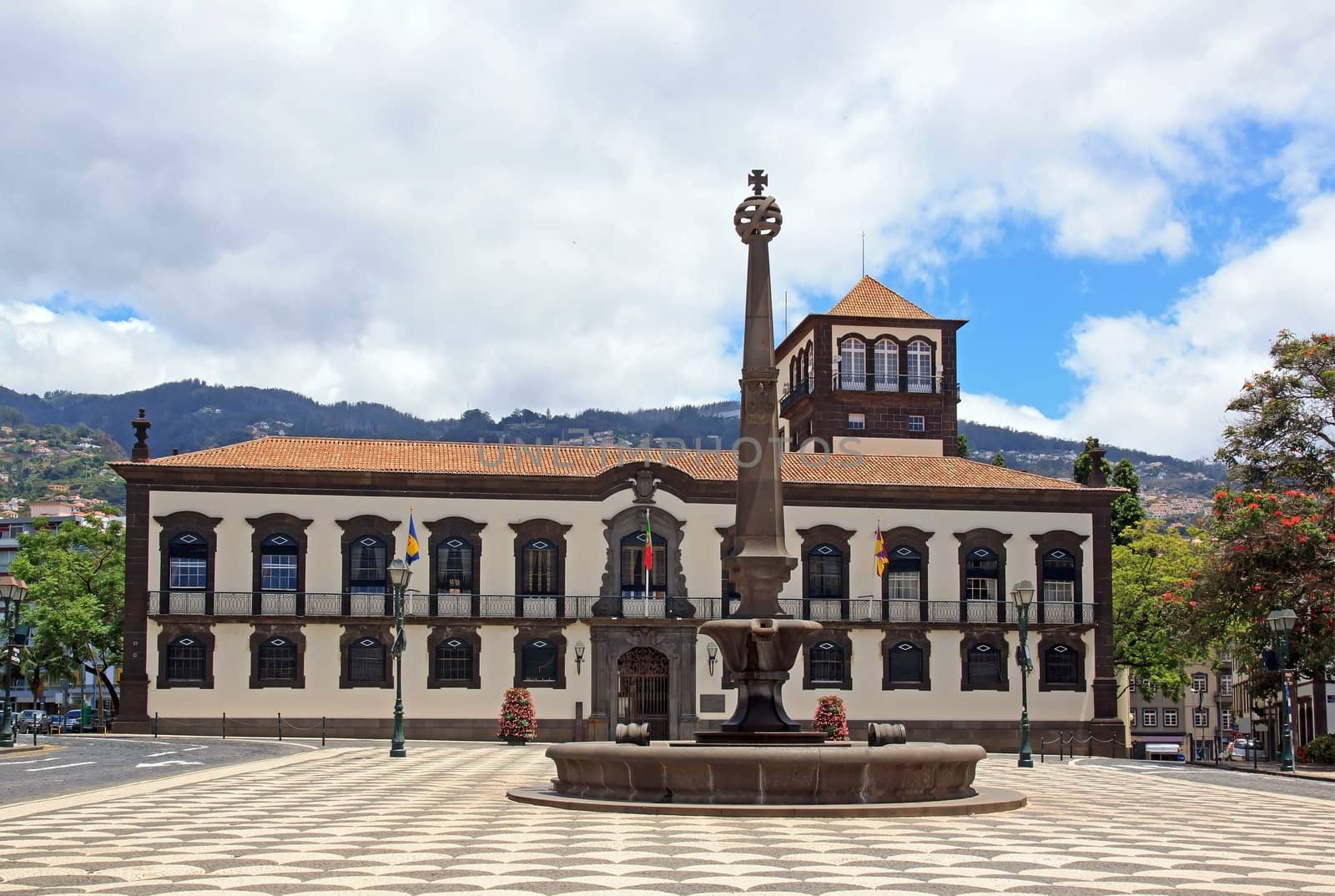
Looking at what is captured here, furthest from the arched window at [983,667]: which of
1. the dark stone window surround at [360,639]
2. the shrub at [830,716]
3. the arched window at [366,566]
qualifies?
the arched window at [366,566]

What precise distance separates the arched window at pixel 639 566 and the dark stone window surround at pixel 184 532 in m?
12.0

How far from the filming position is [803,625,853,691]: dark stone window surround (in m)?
45.8

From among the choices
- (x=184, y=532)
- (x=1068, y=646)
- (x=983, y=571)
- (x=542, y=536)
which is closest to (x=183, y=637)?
(x=184, y=532)

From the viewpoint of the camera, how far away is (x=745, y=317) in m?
20.6

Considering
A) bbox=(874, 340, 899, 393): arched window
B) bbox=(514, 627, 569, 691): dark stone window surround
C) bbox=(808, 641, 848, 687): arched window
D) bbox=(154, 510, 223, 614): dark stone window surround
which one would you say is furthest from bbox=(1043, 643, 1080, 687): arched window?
bbox=(154, 510, 223, 614): dark stone window surround

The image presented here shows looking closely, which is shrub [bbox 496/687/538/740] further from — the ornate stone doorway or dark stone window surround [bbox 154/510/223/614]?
dark stone window surround [bbox 154/510/223/614]

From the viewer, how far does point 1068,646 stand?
155 feet

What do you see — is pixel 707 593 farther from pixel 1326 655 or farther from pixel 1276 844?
pixel 1276 844

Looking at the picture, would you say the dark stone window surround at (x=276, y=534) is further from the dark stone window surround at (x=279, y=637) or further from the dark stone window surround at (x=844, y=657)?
the dark stone window surround at (x=844, y=657)

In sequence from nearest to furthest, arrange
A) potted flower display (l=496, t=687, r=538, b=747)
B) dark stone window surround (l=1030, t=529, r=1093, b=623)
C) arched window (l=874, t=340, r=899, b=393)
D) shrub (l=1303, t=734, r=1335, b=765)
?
shrub (l=1303, t=734, r=1335, b=765) < potted flower display (l=496, t=687, r=538, b=747) < dark stone window surround (l=1030, t=529, r=1093, b=623) < arched window (l=874, t=340, r=899, b=393)

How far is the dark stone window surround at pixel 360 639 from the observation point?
43781 mm

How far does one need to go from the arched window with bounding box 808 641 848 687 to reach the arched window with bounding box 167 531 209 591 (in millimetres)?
18226

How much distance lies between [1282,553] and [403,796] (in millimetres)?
22807

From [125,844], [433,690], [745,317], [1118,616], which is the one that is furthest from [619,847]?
[1118,616]
